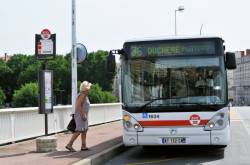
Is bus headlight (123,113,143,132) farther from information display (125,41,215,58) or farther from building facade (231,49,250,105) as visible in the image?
building facade (231,49,250,105)

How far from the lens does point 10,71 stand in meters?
126

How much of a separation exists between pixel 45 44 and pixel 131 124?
3.44 m

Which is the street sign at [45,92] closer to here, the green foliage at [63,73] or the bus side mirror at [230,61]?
the bus side mirror at [230,61]

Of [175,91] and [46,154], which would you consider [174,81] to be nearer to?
[175,91]

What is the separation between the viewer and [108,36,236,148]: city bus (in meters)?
12.7

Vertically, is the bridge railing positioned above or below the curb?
above

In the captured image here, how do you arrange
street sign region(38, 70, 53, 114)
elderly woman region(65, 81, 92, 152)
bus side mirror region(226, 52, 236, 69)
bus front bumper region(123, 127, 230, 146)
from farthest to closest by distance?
street sign region(38, 70, 53, 114), elderly woman region(65, 81, 92, 152), bus side mirror region(226, 52, 236, 69), bus front bumper region(123, 127, 230, 146)

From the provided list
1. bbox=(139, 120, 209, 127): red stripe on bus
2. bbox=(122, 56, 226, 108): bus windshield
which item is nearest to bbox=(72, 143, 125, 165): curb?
bbox=(139, 120, 209, 127): red stripe on bus

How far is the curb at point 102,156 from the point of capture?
37.3 ft

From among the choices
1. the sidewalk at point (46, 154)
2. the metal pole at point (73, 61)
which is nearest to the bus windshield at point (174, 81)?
the sidewalk at point (46, 154)

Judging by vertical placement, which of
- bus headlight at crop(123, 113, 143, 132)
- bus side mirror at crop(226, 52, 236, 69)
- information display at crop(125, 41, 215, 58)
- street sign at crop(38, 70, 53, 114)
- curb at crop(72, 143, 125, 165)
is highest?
information display at crop(125, 41, 215, 58)

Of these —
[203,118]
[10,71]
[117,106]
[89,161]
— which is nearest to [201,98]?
[203,118]

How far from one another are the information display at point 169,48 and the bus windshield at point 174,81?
0.42 feet

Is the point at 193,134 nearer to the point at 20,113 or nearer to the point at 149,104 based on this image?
the point at 149,104
